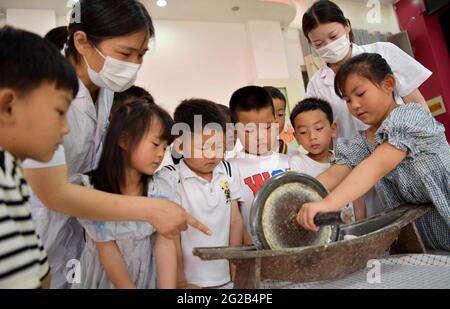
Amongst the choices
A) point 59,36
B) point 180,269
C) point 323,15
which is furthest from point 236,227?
point 323,15

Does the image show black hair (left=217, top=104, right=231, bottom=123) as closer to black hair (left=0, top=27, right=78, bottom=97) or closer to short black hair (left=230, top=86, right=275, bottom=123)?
short black hair (left=230, top=86, right=275, bottom=123)

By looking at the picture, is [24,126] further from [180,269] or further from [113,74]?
[180,269]

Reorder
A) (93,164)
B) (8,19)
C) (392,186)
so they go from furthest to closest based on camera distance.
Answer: (8,19) < (392,186) < (93,164)

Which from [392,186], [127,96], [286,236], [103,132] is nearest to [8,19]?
[127,96]

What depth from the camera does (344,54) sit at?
4.33 feet

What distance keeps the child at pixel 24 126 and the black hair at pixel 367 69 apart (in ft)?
2.62

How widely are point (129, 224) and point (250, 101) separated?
0.66 metres

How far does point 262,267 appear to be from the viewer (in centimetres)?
63

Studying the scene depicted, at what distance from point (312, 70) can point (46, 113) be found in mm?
2527

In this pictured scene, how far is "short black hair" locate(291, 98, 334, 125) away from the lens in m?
1.32

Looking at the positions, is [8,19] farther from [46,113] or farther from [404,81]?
[404,81]

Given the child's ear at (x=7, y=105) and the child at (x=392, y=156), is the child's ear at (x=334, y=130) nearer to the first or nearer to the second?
A: the child at (x=392, y=156)
